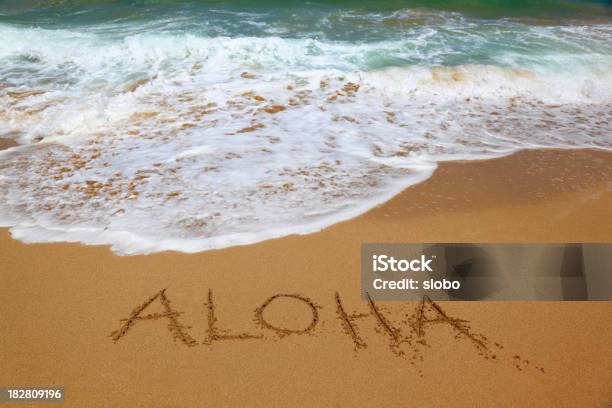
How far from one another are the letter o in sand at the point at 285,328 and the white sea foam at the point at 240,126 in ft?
1.88

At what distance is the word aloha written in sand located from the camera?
2.32 meters

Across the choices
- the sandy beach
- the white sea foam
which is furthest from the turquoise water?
the sandy beach

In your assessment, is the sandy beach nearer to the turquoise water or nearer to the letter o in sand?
the letter o in sand

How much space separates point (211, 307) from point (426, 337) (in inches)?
A: 44.1

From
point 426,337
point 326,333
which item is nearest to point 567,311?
point 426,337

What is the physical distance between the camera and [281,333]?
238 cm

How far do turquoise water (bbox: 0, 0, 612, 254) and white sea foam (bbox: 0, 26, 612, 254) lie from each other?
0.06ft

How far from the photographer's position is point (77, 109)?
504 centimetres

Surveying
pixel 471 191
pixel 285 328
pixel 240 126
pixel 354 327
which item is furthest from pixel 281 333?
pixel 240 126

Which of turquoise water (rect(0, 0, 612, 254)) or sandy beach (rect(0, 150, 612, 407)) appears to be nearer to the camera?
sandy beach (rect(0, 150, 612, 407))

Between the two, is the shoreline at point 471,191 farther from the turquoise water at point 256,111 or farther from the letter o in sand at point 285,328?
the letter o in sand at point 285,328

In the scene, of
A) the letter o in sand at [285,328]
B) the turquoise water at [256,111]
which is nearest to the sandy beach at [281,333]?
the letter o in sand at [285,328]

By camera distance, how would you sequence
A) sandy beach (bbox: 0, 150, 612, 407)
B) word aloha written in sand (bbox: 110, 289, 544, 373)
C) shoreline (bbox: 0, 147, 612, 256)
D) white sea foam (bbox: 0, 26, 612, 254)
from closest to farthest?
sandy beach (bbox: 0, 150, 612, 407) → word aloha written in sand (bbox: 110, 289, 544, 373) → shoreline (bbox: 0, 147, 612, 256) → white sea foam (bbox: 0, 26, 612, 254)

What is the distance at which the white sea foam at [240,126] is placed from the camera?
10.8 ft
